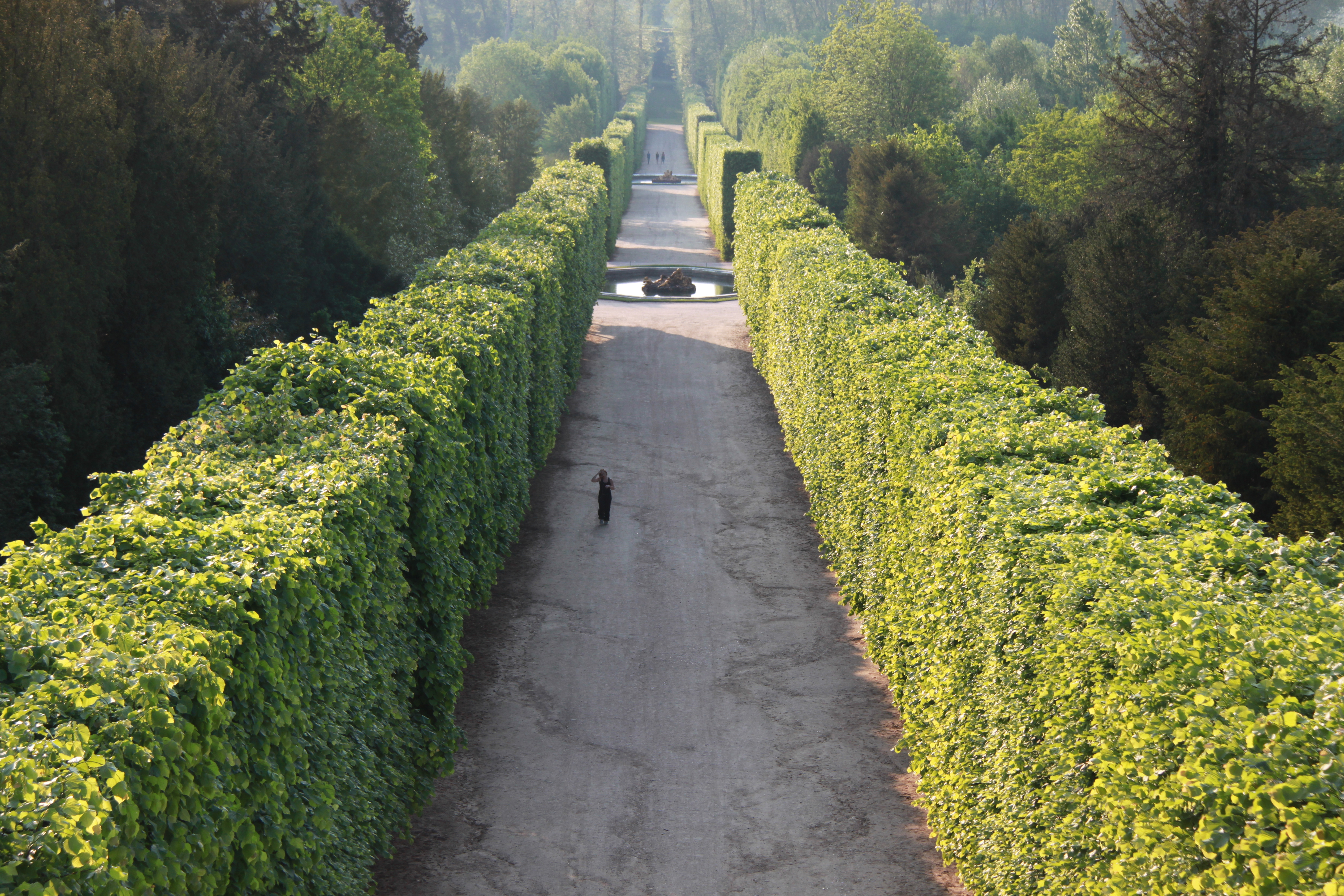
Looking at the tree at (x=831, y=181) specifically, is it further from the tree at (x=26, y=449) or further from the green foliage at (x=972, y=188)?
the tree at (x=26, y=449)

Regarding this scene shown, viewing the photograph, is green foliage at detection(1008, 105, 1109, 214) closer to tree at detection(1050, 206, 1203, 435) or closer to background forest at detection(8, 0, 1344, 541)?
background forest at detection(8, 0, 1344, 541)

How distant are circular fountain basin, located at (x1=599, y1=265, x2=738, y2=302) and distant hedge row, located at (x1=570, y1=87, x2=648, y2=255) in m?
1.40

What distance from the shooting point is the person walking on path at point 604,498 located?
17594 mm

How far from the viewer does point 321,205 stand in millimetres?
28578

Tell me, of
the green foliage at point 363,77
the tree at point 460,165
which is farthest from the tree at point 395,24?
the green foliage at point 363,77

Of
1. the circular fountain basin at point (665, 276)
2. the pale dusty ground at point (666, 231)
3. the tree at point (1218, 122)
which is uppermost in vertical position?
the tree at point (1218, 122)

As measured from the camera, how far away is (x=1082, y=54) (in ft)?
242

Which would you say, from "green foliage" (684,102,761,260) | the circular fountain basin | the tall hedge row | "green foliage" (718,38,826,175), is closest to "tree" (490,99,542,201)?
the circular fountain basin

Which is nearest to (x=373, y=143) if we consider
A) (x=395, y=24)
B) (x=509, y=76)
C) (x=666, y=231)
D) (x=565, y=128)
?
(x=395, y=24)

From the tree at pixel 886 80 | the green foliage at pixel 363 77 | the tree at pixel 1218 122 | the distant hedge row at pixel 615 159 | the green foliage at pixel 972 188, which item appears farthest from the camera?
the tree at pixel 886 80

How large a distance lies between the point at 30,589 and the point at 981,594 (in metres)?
6.71

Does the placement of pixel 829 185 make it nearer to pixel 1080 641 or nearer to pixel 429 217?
pixel 429 217

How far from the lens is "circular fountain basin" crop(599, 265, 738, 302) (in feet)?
132

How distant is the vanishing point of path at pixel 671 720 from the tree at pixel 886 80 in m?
42.4
